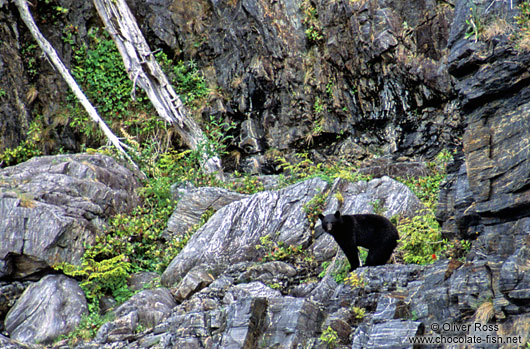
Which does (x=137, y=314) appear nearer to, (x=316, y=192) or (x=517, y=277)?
(x=316, y=192)

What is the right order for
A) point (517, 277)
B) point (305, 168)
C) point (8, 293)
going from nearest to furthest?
point (517, 277), point (8, 293), point (305, 168)

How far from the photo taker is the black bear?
10.5m

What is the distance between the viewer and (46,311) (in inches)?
464

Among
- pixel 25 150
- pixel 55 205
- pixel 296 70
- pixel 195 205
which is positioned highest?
pixel 25 150

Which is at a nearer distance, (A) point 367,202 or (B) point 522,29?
(B) point 522,29

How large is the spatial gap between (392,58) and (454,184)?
8482 millimetres

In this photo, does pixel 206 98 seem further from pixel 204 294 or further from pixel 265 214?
pixel 204 294

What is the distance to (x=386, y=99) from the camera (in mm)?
17469

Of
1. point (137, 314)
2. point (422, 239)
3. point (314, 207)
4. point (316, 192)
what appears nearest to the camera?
point (422, 239)

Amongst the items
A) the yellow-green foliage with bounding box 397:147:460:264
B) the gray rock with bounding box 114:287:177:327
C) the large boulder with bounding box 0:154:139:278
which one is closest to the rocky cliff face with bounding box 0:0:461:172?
the large boulder with bounding box 0:154:139:278

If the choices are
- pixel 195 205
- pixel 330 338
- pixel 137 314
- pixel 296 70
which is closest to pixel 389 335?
pixel 330 338

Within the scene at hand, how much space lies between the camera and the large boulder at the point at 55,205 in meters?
12.7

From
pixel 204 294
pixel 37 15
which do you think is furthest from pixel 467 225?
pixel 37 15

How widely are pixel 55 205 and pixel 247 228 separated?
4967 millimetres
